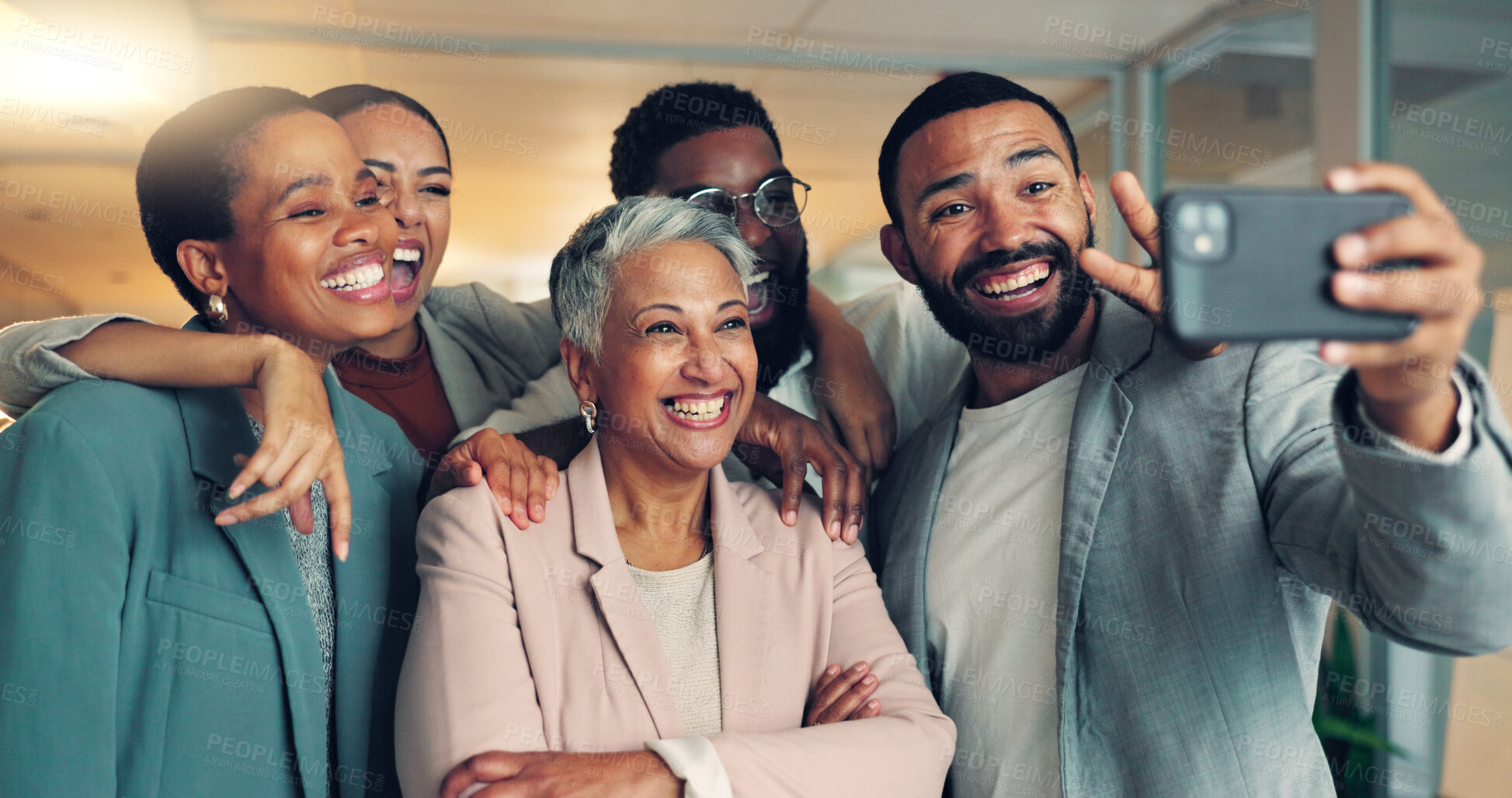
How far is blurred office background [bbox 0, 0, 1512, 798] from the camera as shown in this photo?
2994 millimetres

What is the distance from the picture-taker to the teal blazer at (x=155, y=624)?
45.4 inches

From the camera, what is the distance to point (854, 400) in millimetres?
1934

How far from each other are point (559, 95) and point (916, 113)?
3.33 meters

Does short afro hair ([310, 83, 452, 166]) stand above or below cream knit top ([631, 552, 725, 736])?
above

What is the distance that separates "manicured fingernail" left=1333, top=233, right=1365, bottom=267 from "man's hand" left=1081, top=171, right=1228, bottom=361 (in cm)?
22

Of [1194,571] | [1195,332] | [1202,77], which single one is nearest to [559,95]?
[1202,77]

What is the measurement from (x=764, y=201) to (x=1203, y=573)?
114cm

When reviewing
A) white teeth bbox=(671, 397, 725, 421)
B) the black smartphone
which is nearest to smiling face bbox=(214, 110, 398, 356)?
white teeth bbox=(671, 397, 725, 421)

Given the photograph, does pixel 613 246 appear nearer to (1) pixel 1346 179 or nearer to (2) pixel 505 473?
(2) pixel 505 473

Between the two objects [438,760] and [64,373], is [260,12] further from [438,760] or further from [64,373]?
[438,760]

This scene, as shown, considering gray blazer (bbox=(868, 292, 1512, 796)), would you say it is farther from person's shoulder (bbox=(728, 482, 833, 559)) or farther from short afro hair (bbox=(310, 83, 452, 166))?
short afro hair (bbox=(310, 83, 452, 166))

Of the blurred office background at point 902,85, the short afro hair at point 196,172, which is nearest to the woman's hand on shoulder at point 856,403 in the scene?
the short afro hair at point 196,172

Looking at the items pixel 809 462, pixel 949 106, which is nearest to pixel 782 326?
pixel 809 462

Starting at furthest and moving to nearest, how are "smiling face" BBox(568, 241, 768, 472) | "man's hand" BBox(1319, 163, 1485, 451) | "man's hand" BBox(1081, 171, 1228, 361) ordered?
"smiling face" BBox(568, 241, 768, 472) → "man's hand" BBox(1081, 171, 1228, 361) → "man's hand" BBox(1319, 163, 1485, 451)
